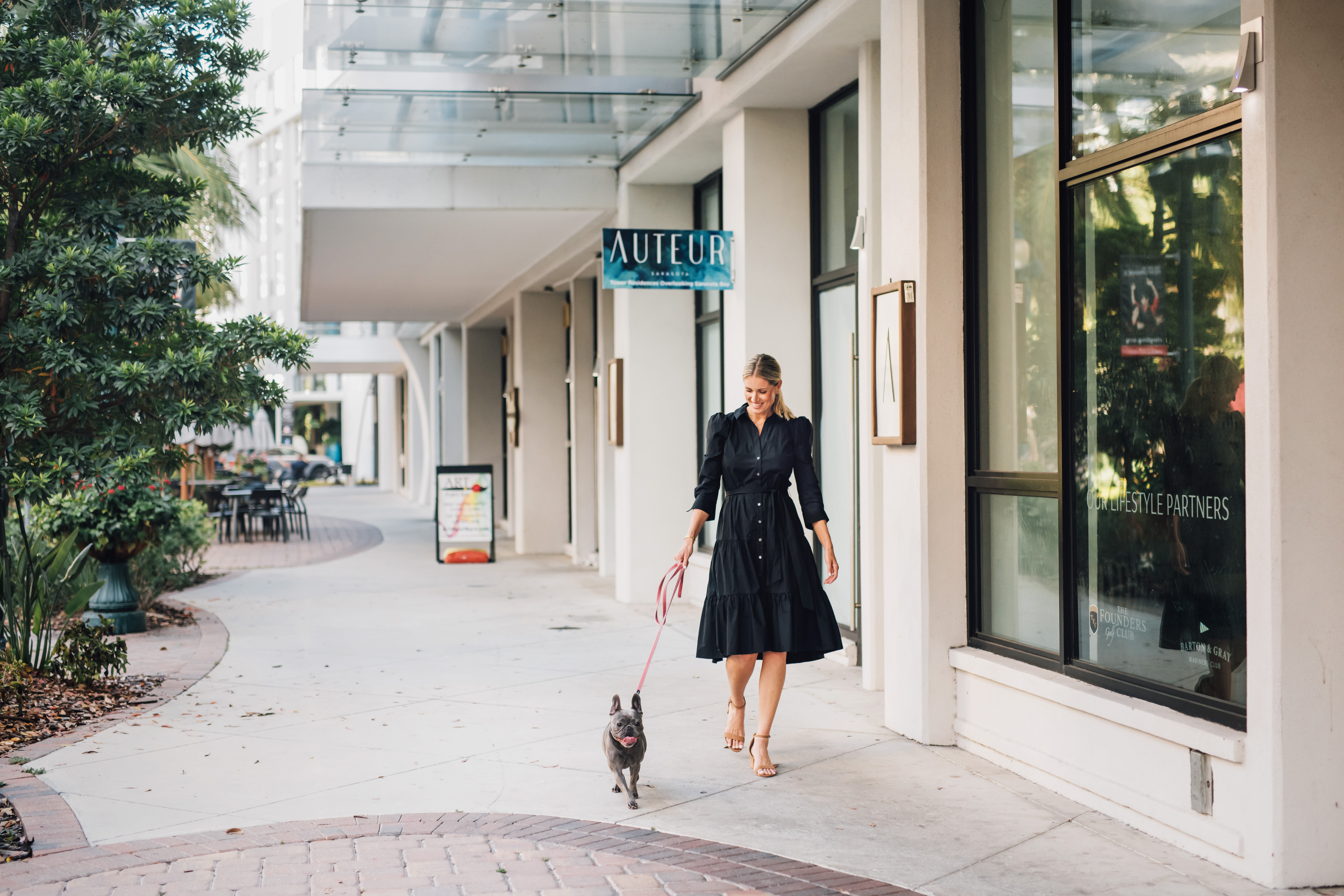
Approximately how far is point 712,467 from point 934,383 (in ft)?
3.84

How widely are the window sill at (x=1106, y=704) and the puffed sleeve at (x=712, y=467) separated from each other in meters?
1.38

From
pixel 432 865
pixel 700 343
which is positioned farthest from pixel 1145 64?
pixel 700 343

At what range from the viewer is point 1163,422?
456 centimetres

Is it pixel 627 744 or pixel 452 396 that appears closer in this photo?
pixel 627 744

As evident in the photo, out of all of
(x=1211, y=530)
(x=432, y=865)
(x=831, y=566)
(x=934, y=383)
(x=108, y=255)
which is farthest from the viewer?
(x=108, y=255)

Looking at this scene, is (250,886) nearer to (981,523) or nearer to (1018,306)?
(981,523)

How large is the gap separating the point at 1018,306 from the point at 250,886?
3.95 m

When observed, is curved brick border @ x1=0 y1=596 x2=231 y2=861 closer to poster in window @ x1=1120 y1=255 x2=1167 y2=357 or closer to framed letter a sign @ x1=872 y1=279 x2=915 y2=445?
framed letter a sign @ x1=872 y1=279 x2=915 y2=445

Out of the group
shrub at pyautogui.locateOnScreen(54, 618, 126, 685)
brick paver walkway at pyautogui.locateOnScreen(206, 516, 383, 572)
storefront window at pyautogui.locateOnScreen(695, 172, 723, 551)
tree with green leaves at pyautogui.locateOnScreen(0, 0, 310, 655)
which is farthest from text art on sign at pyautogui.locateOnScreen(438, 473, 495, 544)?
shrub at pyautogui.locateOnScreen(54, 618, 126, 685)

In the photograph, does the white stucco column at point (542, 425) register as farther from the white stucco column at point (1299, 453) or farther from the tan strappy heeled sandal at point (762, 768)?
the white stucco column at point (1299, 453)

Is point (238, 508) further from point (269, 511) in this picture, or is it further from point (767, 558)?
point (767, 558)

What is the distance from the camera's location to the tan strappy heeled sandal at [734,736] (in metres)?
5.73

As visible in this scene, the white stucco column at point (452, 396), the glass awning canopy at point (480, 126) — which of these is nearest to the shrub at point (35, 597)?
the glass awning canopy at point (480, 126)

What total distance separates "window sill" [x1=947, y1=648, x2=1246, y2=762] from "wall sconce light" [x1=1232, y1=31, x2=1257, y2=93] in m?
2.08
